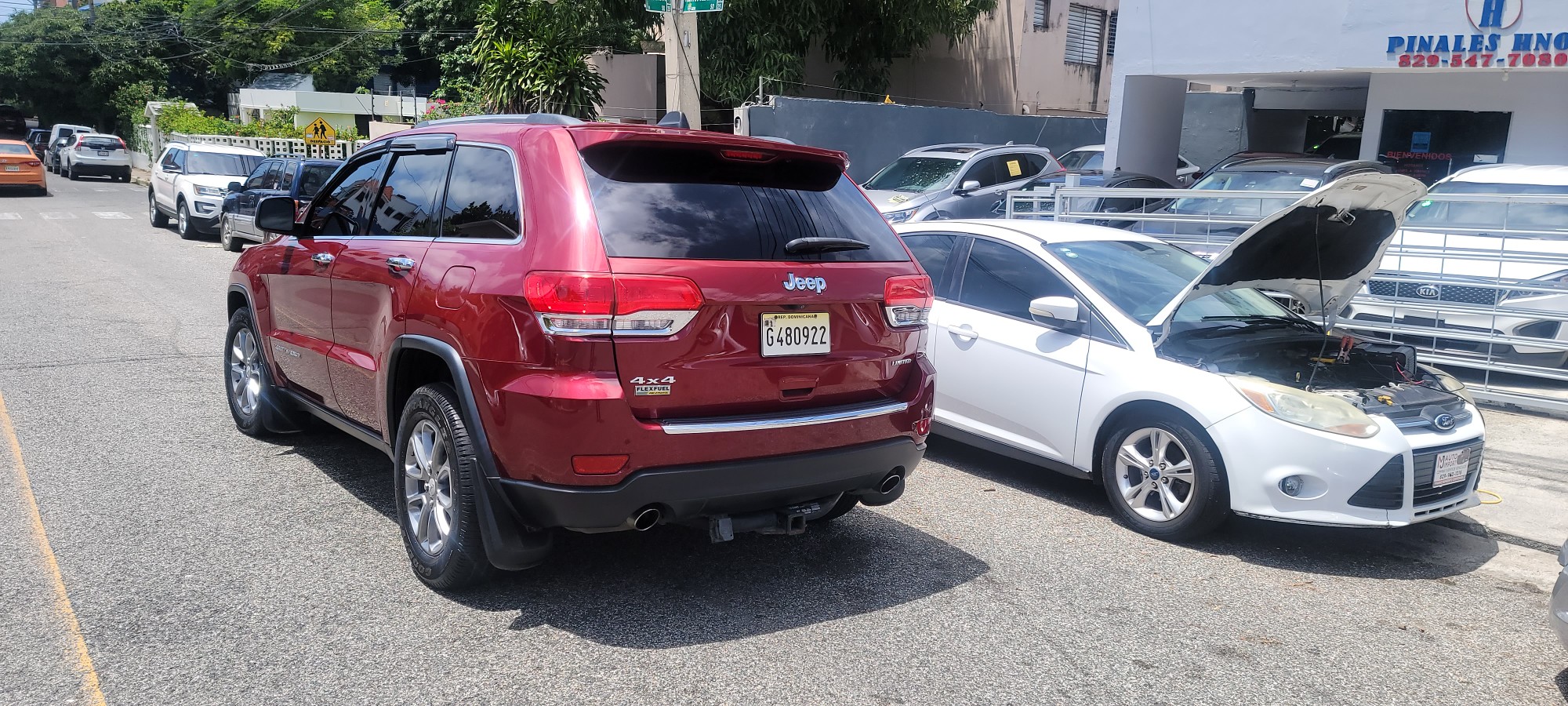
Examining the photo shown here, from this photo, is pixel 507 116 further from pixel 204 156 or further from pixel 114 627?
pixel 204 156

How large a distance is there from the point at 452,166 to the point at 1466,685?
170 inches

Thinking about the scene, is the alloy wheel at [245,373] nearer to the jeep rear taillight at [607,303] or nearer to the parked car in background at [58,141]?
the jeep rear taillight at [607,303]

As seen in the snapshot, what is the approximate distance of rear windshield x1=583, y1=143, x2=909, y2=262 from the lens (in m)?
3.89

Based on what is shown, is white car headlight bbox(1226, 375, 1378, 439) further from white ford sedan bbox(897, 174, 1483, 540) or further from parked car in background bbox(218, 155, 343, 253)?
parked car in background bbox(218, 155, 343, 253)

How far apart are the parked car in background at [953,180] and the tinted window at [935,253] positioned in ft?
24.1

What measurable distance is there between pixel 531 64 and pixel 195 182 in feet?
20.2

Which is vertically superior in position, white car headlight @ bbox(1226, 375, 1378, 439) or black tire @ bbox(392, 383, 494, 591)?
white car headlight @ bbox(1226, 375, 1378, 439)

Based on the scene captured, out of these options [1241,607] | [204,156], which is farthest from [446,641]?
[204,156]

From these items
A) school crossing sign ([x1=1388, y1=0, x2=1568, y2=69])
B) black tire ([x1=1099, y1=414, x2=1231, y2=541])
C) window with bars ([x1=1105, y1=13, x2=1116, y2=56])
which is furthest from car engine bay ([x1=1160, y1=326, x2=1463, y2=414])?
window with bars ([x1=1105, y1=13, x2=1116, y2=56])

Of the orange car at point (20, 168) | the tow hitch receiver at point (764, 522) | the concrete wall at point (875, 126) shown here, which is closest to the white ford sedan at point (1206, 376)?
the tow hitch receiver at point (764, 522)

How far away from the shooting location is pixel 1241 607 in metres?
4.58

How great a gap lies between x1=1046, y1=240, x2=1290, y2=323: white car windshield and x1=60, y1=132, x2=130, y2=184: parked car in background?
4166 centimetres

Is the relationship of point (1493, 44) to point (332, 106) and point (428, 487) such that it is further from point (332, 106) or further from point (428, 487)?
point (332, 106)

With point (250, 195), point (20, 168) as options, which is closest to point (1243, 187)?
point (250, 195)
